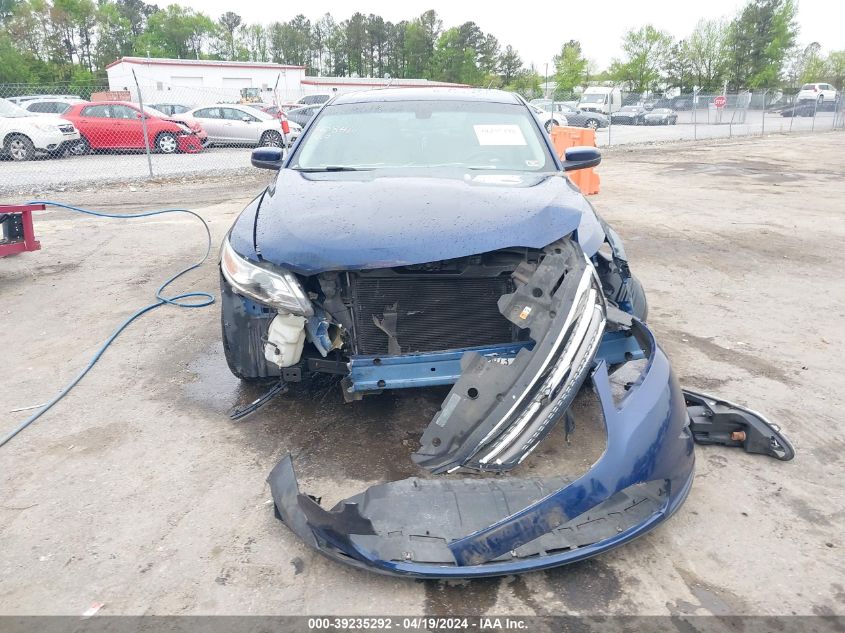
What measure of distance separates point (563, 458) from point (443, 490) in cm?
75

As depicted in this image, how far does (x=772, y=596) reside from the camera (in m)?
2.25

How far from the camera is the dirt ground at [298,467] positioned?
229 centimetres

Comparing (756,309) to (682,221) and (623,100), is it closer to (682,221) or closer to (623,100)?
(682,221)

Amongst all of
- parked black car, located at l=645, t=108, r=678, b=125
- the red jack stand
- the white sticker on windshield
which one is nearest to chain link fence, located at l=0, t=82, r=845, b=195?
parked black car, located at l=645, t=108, r=678, b=125

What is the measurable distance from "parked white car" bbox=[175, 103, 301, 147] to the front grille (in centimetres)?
1687

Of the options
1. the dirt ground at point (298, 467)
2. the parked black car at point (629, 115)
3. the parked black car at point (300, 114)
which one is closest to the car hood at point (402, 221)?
the dirt ground at point (298, 467)

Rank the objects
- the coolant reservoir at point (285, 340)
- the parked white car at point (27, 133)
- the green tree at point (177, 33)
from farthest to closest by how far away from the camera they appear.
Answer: the green tree at point (177, 33) → the parked white car at point (27, 133) → the coolant reservoir at point (285, 340)

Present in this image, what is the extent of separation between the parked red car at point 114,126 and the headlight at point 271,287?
50.5 feet

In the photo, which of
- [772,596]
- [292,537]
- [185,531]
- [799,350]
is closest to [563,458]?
[772,596]

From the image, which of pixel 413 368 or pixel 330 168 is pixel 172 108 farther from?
pixel 413 368

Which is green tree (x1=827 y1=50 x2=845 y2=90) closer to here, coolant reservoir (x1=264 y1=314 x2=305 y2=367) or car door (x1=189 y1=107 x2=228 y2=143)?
car door (x1=189 y1=107 x2=228 y2=143)

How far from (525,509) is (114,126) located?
17.3 metres

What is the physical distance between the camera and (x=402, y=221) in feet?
9.71

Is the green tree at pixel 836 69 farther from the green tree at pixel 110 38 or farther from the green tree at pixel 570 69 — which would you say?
the green tree at pixel 110 38
